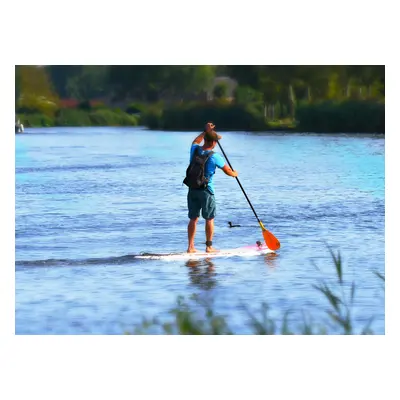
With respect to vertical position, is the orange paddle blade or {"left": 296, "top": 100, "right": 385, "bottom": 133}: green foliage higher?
{"left": 296, "top": 100, "right": 385, "bottom": 133}: green foliage

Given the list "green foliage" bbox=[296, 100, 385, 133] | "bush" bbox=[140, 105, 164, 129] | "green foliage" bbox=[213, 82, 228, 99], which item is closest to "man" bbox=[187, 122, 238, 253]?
"green foliage" bbox=[213, 82, 228, 99]

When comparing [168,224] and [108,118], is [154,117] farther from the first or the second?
[168,224]

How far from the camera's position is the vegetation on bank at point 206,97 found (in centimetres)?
1515

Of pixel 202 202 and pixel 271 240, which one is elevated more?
pixel 202 202

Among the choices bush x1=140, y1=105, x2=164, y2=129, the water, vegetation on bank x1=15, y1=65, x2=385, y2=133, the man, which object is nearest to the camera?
the water

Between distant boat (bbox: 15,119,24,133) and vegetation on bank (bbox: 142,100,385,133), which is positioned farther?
vegetation on bank (bbox: 142,100,385,133)

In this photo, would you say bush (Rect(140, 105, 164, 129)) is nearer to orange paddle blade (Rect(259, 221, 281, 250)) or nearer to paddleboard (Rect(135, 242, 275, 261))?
paddleboard (Rect(135, 242, 275, 261))

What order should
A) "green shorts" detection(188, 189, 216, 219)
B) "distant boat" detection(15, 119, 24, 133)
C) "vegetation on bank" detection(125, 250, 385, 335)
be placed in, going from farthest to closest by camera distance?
"distant boat" detection(15, 119, 24, 133) < "green shorts" detection(188, 189, 216, 219) < "vegetation on bank" detection(125, 250, 385, 335)

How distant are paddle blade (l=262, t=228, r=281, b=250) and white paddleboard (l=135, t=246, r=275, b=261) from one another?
0.21ft

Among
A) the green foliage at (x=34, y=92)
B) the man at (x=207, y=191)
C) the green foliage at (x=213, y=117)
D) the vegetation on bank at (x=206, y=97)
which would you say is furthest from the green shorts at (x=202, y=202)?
the green foliage at (x=213, y=117)

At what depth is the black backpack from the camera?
12883 mm

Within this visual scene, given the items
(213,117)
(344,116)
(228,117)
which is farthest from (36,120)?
(344,116)

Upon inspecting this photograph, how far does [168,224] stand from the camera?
15547 millimetres
